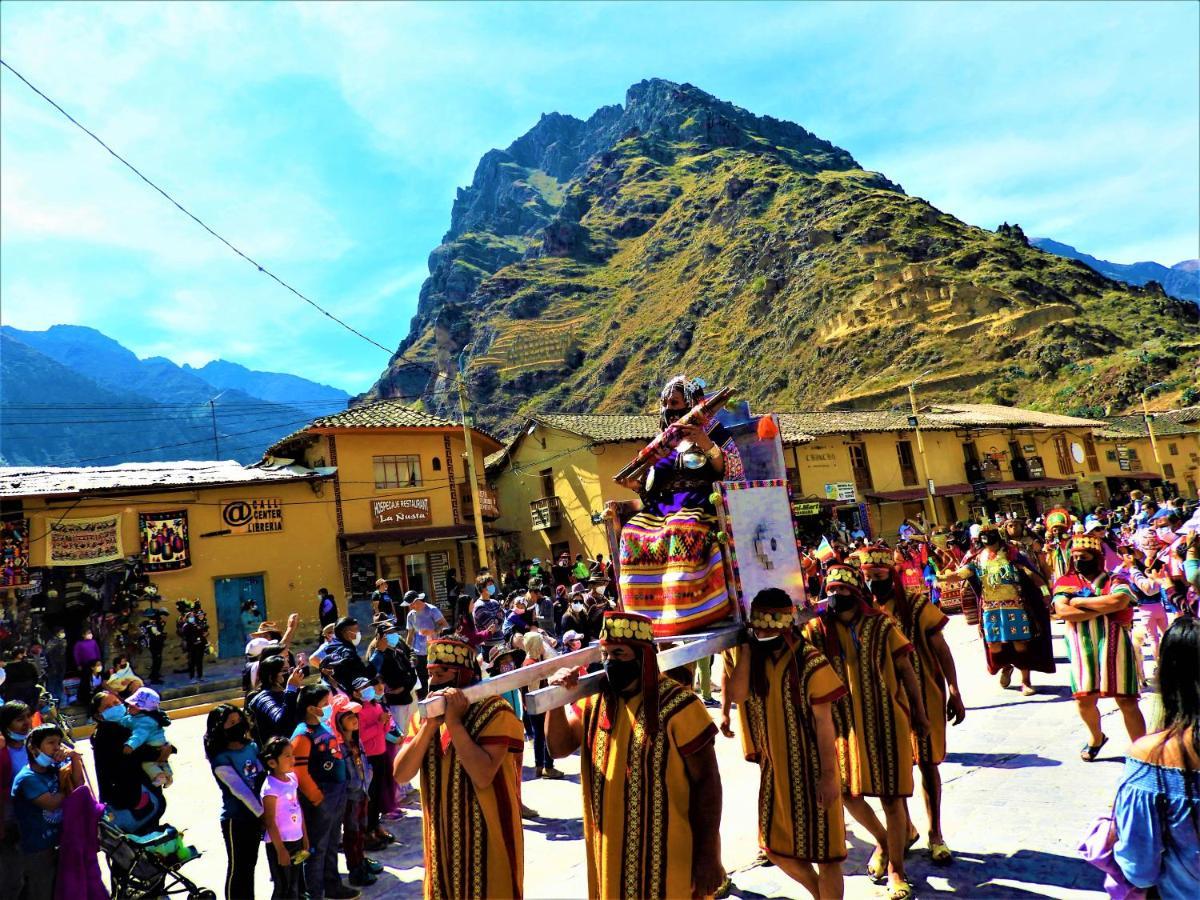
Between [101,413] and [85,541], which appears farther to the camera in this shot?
[101,413]

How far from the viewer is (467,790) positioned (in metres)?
3.22

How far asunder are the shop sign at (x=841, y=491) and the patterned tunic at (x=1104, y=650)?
27659 mm

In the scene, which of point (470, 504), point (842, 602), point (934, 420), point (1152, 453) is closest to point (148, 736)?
point (842, 602)

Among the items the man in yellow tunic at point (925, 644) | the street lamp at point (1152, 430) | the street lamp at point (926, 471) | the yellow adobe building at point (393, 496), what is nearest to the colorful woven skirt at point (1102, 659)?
the man in yellow tunic at point (925, 644)

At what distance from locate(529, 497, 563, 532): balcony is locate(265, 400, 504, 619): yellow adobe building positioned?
4134 mm

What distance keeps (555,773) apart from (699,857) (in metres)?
4.99

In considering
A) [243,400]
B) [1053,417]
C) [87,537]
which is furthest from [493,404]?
[243,400]

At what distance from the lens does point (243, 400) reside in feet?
520

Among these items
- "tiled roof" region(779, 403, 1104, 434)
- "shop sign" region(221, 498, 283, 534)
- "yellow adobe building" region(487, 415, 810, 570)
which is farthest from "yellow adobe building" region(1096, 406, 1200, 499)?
"shop sign" region(221, 498, 283, 534)

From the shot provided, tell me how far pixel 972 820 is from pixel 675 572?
2626 millimetres

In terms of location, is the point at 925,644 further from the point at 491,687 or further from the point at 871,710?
the point at 491,687

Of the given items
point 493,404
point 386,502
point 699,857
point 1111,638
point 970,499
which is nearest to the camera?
point 699,857

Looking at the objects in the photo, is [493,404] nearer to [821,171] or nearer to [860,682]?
[821,171]

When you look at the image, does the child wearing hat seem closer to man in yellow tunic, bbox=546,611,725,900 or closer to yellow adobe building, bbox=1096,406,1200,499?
man in yellow tunic, bbox=546,611,725,900
